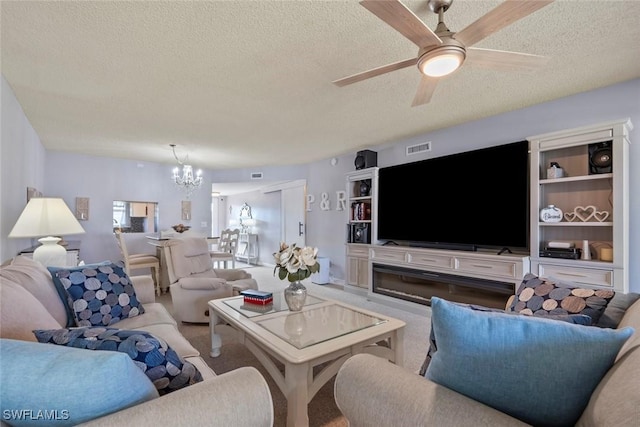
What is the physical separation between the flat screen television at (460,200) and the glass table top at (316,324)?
6.57 feet

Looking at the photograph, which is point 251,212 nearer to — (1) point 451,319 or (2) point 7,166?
(2) point 7,166

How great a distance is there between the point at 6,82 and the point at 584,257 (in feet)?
17.4

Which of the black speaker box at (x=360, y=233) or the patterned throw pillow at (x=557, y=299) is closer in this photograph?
the patterned throw pillow at (x=557, y=299)

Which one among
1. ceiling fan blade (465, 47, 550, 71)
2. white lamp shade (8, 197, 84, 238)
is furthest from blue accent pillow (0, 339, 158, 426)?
white lamp shade (8, 197, 84, 238)

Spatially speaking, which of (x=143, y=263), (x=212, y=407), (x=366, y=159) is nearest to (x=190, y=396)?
(x=212, y=407)

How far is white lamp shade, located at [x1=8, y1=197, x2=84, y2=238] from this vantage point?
7.71 ft

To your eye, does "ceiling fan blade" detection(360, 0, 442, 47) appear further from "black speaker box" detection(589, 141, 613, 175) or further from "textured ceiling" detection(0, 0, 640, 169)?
"black speaker box" detection(589, 141, 613, 175)

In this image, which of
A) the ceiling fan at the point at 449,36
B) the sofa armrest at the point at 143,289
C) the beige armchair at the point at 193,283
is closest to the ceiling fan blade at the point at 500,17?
the ceiling fan at the point at 449,36

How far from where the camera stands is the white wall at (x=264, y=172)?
2635 mm

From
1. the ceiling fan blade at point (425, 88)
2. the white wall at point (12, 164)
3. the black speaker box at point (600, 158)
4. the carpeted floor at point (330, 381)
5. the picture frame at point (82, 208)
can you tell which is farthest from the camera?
the picture frame at point (82, 208)

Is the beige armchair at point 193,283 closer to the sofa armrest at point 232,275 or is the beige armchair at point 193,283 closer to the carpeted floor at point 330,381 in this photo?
the sofa armrest at point 232,275

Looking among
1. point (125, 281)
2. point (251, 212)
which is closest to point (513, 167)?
point (125, 281)

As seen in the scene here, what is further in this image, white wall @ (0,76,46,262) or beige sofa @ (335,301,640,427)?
white wall @ (0,76,46,262)

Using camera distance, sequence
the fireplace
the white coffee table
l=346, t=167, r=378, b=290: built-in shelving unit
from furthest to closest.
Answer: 1. l=346, t=167, r=378, b=290: built-in shelving unit
2. the fireplace
3. the white coffee table
